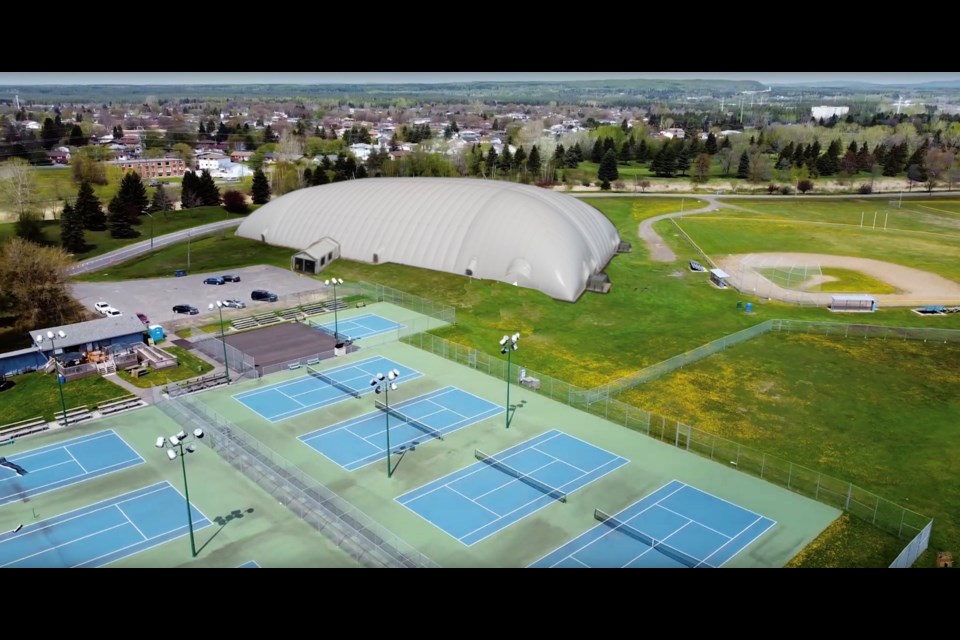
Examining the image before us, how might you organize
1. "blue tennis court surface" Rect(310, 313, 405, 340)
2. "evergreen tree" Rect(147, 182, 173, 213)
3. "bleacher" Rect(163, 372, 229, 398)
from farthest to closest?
"evergreen tree" Rect(147, 182, 173, 213), "blue tennis court surface" Rect(310, 313, 405, 340), "bleacher" Rect(163, 372, 229, 398)

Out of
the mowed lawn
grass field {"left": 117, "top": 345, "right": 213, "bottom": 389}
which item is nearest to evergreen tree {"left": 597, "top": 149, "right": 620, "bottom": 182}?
the mowed lawn

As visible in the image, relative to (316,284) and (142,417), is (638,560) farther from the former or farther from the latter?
(316,284)

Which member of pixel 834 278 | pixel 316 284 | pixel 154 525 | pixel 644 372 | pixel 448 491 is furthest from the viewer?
pixel 834 278

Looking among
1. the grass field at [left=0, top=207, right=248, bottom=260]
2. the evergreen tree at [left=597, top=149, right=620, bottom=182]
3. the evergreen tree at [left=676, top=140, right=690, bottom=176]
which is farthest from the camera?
the evergreen tree at [left=676, top=140, right=690, bottom=176]

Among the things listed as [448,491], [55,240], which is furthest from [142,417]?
[55,240]

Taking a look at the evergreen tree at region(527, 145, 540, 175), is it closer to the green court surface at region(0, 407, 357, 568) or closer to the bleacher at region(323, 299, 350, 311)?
the bleacher at region(323, 299, 350, 311)

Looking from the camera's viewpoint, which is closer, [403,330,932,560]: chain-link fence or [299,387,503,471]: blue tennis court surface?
[403,330,932,560]: chain-link fence

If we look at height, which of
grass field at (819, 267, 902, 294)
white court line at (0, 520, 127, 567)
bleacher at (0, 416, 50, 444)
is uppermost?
grass field at (819, 267, 902, 294)

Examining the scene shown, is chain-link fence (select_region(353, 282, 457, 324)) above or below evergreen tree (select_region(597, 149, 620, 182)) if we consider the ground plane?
below
